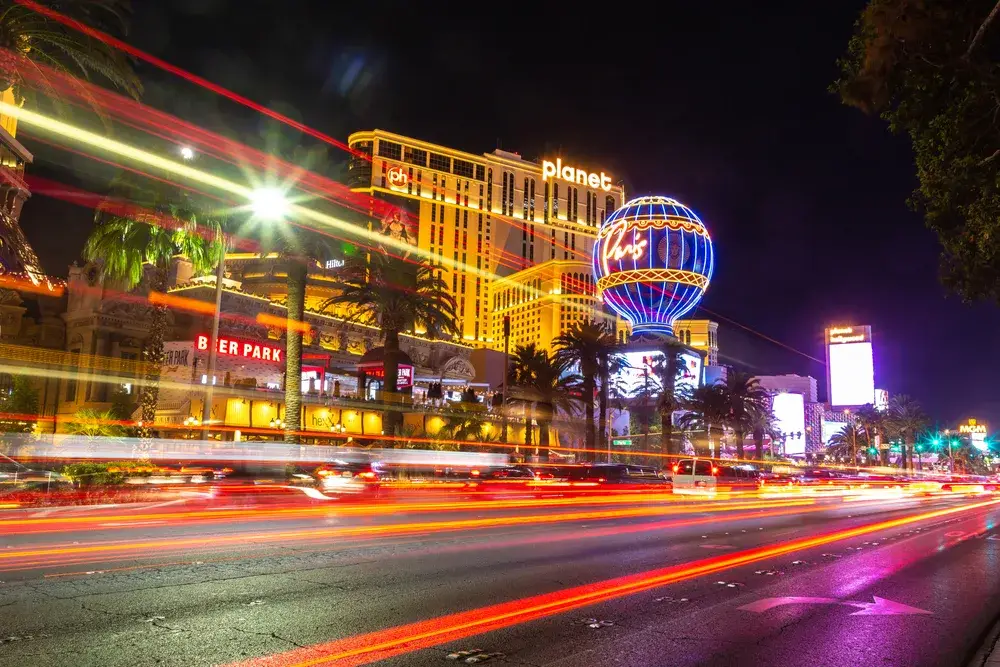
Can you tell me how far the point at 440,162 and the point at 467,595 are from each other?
501 feet

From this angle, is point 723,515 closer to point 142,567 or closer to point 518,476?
point 518,476

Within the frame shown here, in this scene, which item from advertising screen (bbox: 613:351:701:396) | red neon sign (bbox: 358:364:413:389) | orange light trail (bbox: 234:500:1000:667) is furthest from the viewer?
advertising screen (bbox: 613:351:701:396)

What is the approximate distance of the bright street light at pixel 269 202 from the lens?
27516mm

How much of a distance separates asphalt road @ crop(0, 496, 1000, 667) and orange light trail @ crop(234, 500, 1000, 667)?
0.03 m

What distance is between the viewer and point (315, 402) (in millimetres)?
50094

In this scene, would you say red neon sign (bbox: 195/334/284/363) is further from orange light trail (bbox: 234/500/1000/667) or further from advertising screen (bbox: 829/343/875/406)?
advertising screen (bbox: 829/343/875/406)

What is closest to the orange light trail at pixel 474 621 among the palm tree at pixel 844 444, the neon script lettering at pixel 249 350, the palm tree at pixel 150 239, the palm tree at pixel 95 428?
the palm tree at pixel 95 428

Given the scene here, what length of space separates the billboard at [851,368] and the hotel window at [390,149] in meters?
92.8

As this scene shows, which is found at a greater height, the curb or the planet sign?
the planet sign

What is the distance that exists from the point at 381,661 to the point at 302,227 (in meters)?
27.4

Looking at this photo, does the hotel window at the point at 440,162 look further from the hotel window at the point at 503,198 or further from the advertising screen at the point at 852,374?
the advertising screen at the point at 852,374

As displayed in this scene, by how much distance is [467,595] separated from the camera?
862 cm

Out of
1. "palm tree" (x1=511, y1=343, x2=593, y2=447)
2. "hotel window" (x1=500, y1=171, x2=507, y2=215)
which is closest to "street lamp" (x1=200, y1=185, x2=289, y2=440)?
"palm tree" (x1=511, y1=343, x2=593, y2=447)

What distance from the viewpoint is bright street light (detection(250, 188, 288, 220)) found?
27516 millimetres
